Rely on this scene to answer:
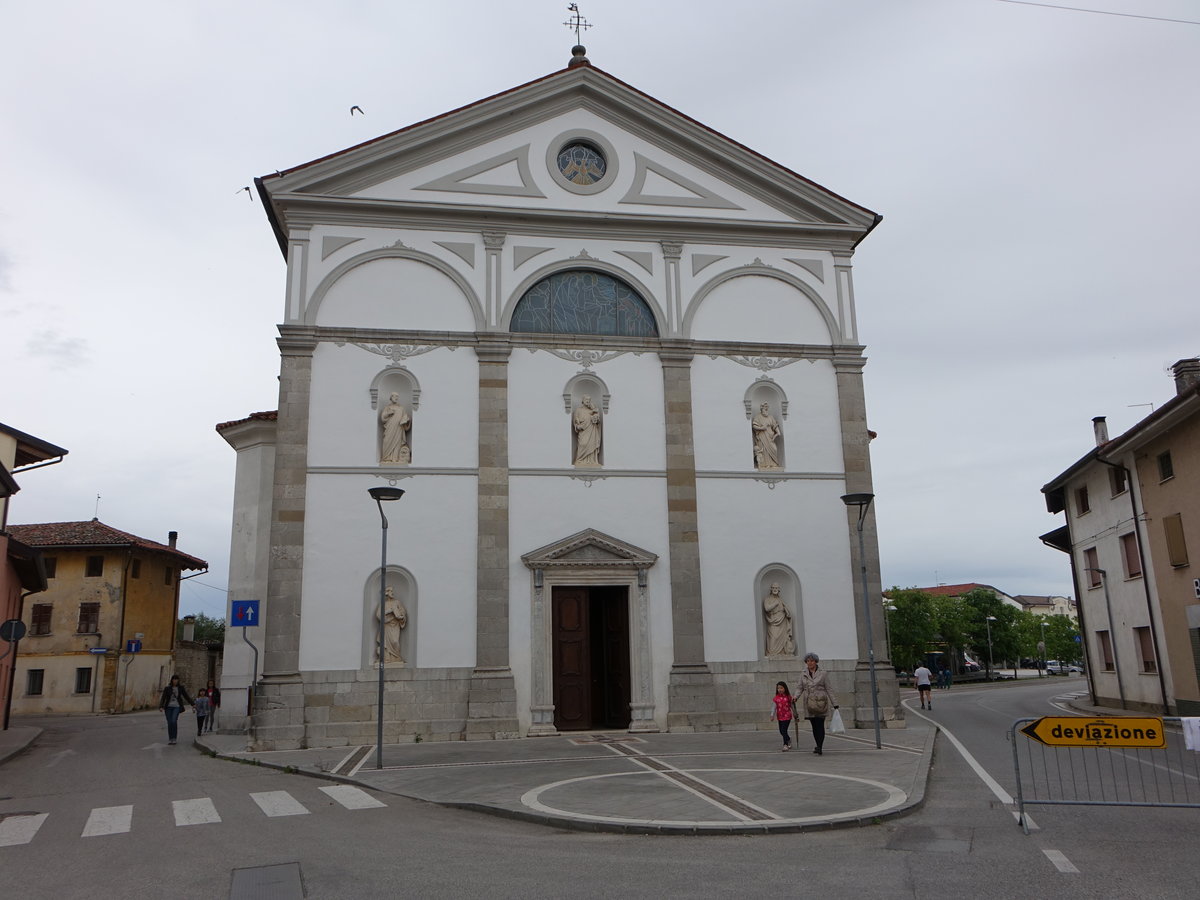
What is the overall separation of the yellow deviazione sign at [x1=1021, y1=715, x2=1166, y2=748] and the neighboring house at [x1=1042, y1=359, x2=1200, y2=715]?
13093mm

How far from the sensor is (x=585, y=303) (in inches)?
826

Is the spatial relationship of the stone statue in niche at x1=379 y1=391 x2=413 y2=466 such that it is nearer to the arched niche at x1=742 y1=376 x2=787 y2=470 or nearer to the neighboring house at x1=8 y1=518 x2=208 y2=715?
the arched niche at x1=742 y1=376 x2=787 y2=470

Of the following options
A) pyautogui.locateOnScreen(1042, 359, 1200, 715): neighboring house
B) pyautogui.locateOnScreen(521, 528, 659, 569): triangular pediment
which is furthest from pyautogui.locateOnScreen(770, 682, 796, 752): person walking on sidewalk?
pyautogui.locateOnScreen(1042, 359, 1200, 715): neighboring house

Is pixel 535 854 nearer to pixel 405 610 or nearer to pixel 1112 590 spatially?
pixel 405 610

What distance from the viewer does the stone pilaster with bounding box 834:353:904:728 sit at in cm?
1945

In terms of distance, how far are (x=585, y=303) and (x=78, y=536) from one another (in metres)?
30.6

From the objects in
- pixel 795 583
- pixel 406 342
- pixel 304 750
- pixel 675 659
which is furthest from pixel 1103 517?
pixel 304 750

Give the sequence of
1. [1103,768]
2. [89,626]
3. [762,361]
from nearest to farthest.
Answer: [1103,768]
[762,361]
[89,626]

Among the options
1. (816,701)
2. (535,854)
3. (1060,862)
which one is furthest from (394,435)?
(1060,862)

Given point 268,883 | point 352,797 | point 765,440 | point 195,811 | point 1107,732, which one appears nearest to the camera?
point 268,883

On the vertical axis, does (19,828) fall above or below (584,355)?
below

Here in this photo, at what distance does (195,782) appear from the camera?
43.9ft

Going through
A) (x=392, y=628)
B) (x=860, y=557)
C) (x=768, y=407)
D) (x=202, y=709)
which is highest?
(x=768, y=407)

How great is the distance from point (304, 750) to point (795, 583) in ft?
33.3
